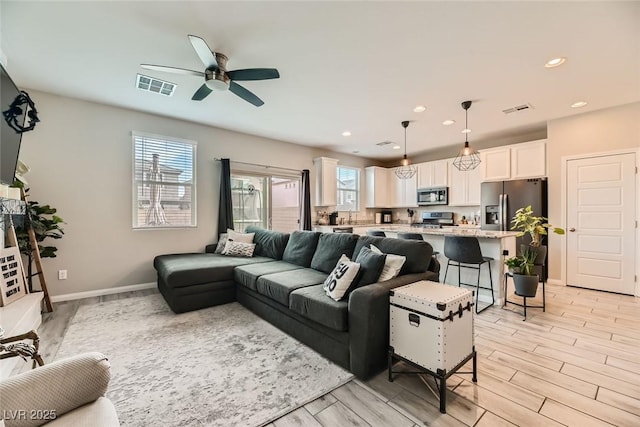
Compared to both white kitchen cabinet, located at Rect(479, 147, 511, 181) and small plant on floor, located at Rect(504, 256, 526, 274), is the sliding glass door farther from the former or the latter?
small plant on floor, located at Rect(504, 256, 526, 274)

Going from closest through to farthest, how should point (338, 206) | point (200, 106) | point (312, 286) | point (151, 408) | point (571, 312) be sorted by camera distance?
point (151, 408) → point (312, 286) → point (571, 312) → point (200, 106) → point (338, 206)

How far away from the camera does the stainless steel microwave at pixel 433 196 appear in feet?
20.3

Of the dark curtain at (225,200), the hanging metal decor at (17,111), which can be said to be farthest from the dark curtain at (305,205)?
the hanging metal decor at (17,111)

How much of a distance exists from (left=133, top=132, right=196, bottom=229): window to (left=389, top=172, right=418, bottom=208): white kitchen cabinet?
4.94 m

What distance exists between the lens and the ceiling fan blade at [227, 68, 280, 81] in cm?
244

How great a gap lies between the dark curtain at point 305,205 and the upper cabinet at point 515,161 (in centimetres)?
355

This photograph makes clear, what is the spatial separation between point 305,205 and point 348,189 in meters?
1.57

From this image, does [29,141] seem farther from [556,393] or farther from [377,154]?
[377,154]

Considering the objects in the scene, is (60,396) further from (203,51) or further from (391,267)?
(203,51)

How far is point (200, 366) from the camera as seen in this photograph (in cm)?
214

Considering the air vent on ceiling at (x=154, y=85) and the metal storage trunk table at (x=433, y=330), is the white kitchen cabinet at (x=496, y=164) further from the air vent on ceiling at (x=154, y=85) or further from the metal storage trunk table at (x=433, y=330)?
the air vent on ceiling at (x=154, y=85)

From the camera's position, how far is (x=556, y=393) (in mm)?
1828

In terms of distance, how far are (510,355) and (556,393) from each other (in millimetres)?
479

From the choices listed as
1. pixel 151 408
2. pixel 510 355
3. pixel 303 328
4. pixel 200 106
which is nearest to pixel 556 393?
pixel 510 355
